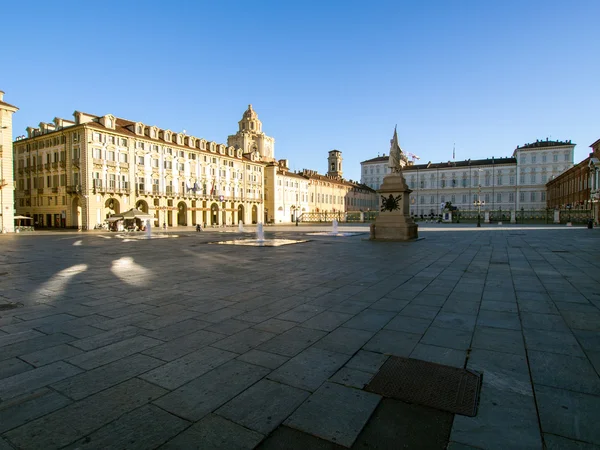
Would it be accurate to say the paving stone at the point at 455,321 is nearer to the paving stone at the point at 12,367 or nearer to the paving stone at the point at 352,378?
the paving stone at the point at 352,378

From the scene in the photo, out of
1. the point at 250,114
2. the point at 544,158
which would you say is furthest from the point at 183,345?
the point at 544,158

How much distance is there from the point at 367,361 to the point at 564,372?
1.80 metres

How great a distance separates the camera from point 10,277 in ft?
29.2

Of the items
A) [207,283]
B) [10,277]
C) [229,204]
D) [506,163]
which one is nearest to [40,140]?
[229,204]

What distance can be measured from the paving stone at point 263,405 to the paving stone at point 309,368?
0.37 feet

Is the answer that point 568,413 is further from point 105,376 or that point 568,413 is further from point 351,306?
point 105,376

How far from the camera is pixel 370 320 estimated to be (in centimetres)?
496

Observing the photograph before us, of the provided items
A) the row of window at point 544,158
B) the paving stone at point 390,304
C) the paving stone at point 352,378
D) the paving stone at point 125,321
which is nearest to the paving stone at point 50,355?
the paving stone at point 125,321

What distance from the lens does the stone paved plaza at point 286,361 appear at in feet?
7.95

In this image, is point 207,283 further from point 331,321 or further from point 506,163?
point 506,163

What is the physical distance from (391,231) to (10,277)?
17.2m

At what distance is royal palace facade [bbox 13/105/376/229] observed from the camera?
47656 mm

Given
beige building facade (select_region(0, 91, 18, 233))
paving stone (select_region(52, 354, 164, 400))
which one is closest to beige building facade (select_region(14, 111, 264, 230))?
beige building facade (select_region(0, 91, 18, 233))

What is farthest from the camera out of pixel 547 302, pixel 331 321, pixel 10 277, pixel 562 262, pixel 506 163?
pixel 506 163
